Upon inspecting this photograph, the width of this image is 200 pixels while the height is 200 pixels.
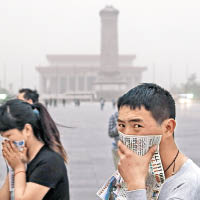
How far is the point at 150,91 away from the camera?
61.2 inches

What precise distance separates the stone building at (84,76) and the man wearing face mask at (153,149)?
235ft

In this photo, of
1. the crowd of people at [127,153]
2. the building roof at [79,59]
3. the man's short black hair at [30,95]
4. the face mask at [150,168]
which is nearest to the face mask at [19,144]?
the crowd of people at [127,153]

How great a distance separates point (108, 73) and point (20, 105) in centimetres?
6950

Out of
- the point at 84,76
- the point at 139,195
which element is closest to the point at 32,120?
the point at 139,195

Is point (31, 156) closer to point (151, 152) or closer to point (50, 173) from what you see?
point (50, 173)

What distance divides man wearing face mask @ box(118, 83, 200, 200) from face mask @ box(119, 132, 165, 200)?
11mm

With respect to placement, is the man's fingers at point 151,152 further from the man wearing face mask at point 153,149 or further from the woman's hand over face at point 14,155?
the woman's hand over face at point 14,155

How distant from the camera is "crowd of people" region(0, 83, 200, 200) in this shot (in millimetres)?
1410

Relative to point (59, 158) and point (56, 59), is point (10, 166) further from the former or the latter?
point (56, 59)

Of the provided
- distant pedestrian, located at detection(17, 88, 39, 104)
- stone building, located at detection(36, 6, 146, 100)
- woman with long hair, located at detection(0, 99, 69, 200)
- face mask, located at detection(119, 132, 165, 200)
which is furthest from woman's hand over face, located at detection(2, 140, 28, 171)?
stone building, located at detection(36, 6, 146, 100)

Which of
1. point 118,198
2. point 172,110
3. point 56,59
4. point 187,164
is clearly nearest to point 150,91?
point 172,110

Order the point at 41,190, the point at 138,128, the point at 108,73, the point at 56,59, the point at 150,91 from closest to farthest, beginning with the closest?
the point at 138,128
the point at 150,91
the point at 41,190
the point at 108,73
the point at 56,59

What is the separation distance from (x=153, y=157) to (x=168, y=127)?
0.12 meters

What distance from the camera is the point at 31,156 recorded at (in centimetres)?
209
